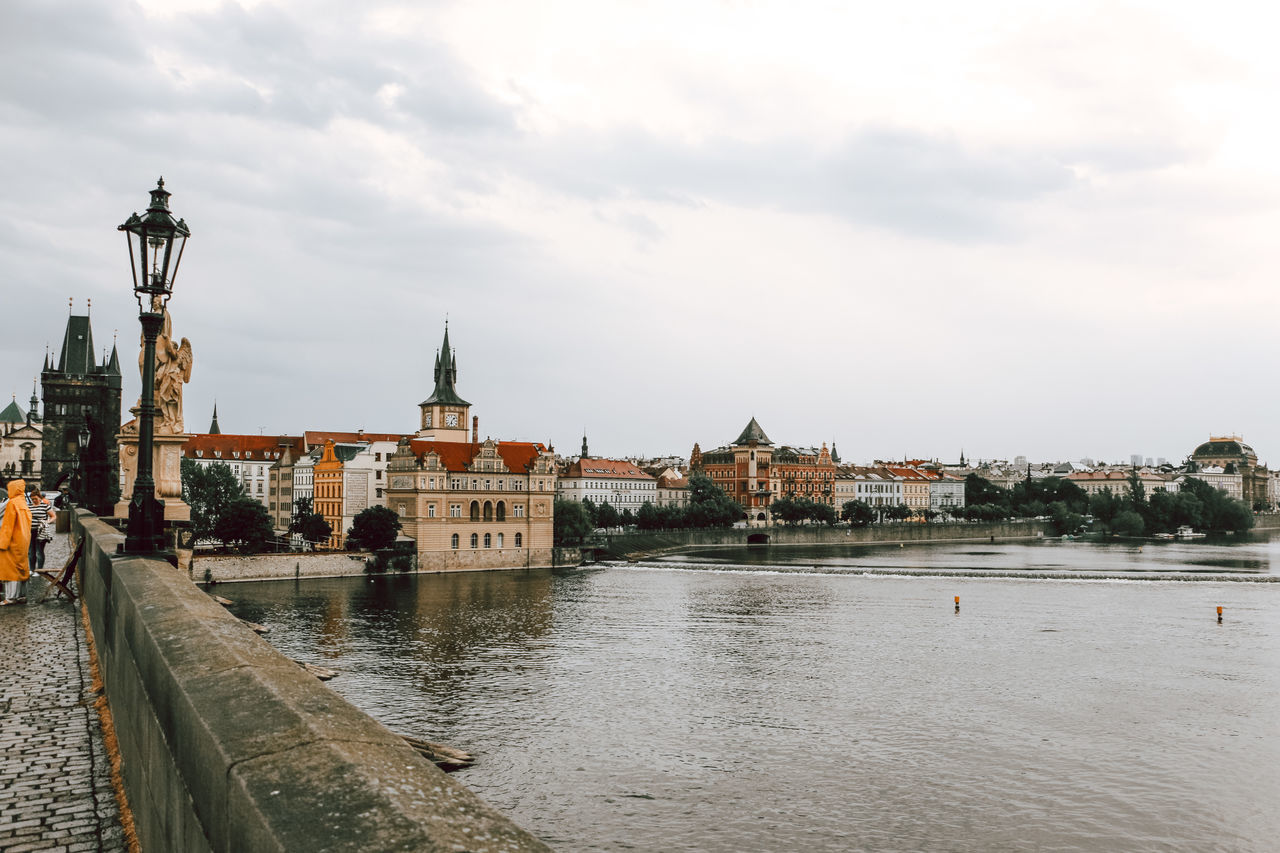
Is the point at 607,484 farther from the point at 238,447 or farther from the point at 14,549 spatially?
the point at 14,549

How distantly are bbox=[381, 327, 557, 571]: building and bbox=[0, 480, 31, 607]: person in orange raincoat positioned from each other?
64523mm

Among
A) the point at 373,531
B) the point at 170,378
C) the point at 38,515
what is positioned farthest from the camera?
the point at 373,531

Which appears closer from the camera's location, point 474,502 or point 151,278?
point 151,278

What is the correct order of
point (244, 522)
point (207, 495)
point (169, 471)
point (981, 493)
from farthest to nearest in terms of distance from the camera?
point (981, 493)
point (207, 495)
point (244, 522)
point (169, 471)

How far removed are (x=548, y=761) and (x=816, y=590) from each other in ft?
131

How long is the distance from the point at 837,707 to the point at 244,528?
53876mm

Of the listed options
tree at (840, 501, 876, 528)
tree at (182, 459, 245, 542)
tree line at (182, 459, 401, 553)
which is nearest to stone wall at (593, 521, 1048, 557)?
tree at (840, 501, 876, 528)

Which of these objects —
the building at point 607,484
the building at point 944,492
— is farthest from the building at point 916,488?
the building at point 607,484

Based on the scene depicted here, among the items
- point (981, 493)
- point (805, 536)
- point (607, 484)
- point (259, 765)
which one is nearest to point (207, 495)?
point (805, 536)

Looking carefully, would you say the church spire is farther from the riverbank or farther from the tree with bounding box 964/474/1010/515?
the tree with bounding box 964/474/1010/515

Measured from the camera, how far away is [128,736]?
6.33 meters

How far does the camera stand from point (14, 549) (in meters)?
13.2

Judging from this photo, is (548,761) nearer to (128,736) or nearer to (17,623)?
(17,623)

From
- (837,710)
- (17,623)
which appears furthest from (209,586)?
(17,623)
